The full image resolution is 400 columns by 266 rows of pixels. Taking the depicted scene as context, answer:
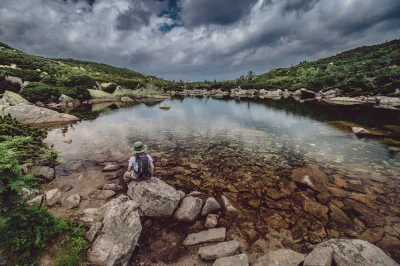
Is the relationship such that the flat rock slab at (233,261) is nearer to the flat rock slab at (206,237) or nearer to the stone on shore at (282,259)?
Result: the stone on shore at (282,259)

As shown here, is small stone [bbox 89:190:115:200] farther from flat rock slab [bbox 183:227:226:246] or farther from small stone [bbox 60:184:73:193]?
flat rock slab [bbox 183:227:226:246]

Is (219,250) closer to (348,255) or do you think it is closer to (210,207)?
(210,207)

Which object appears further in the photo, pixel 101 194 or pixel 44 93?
pixel 44 93

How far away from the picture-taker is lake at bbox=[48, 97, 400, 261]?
609 cm

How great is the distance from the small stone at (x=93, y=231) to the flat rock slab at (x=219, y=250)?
2.64m

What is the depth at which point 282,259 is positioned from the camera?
13.8 feet

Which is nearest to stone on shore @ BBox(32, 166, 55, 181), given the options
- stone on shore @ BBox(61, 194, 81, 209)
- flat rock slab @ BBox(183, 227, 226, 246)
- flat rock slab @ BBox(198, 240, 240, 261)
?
stone on shore @ BBox(61, 194, 81, 209)

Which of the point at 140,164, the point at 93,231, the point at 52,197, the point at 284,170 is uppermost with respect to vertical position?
the point at 140,164

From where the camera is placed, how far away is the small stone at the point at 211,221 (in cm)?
593

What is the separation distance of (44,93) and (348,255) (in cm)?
4284

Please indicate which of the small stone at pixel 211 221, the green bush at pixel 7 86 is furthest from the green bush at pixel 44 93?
the small stone at pixel 211 221

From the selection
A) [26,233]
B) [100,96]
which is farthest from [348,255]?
[100,96]

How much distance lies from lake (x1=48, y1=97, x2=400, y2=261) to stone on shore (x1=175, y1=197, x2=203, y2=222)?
96 centimetres

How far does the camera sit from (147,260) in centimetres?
475
